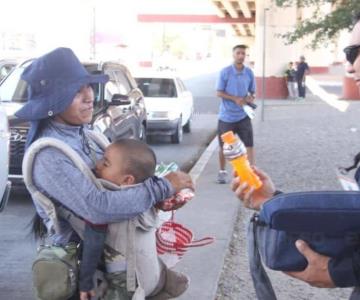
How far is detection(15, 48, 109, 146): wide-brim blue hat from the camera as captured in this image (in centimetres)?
278

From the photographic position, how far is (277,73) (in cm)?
3014

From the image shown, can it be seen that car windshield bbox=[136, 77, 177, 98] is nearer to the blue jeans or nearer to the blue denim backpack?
the blue denim backpack

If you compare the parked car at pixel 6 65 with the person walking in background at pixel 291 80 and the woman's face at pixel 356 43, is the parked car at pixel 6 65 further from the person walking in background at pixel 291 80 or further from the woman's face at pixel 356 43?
the person walking in background at pixel 291 80

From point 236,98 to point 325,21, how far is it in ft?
6.56

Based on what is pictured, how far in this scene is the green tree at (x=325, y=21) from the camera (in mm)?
9427

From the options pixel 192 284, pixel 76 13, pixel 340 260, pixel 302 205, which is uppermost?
pixel 76 13

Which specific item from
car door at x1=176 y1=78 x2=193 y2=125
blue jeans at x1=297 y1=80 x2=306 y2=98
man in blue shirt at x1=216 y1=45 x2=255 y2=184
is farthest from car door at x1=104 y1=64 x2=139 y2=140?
blue jeans at x1=297 y1=80 x2=306 y2=98

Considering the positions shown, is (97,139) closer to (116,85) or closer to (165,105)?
(116,85)

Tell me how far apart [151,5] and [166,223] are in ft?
238

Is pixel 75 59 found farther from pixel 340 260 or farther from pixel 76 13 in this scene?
pixel 76 13

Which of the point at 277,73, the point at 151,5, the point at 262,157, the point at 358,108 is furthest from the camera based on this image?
the point at 151,5

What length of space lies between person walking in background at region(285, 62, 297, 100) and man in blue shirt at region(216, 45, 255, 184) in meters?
20.6

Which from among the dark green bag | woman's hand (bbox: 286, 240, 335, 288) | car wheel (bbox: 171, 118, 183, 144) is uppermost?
woman's hand (bbox: 286, 240, 335, 288)

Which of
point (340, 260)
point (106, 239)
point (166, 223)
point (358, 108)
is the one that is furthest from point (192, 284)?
point (358, 108)
